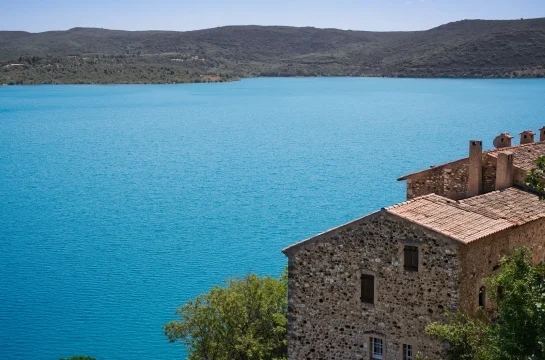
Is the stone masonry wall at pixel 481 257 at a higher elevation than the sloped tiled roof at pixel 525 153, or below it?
below

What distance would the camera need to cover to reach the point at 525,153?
1962 cm

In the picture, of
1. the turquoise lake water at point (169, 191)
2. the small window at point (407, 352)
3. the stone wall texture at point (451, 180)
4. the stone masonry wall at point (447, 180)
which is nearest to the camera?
the small window at point (407, 352)

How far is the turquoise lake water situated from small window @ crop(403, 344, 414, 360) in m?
13.0

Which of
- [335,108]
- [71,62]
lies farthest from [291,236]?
[71,62]

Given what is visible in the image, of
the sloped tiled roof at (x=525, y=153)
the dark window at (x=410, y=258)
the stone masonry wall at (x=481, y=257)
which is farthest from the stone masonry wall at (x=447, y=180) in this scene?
the dark window at (x=410, y=258)

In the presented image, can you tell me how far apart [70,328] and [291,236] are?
1310cm

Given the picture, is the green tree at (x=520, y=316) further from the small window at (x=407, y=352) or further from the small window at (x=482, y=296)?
the small window at (x=482, y=296)

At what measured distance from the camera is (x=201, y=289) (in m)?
31.7

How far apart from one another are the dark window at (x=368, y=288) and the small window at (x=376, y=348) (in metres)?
0.73

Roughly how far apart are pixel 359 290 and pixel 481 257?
7.23 ft

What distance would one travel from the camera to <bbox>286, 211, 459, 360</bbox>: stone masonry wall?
13805 millimetres

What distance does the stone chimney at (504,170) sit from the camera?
1795cm

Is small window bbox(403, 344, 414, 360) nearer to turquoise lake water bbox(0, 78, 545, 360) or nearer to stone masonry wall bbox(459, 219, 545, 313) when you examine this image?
stone masonry wall bbox(459, 219, 545, 313)

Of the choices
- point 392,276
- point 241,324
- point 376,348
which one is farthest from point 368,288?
point 241,324
